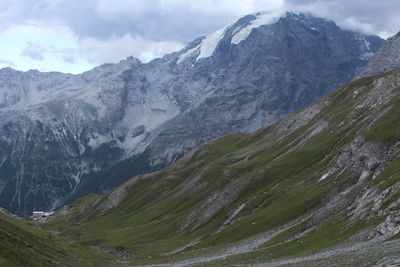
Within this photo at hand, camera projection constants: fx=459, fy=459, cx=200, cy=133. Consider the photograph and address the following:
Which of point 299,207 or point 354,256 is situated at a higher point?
point 354,256

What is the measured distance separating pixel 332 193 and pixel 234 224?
88.2ft

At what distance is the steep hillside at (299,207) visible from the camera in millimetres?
59750

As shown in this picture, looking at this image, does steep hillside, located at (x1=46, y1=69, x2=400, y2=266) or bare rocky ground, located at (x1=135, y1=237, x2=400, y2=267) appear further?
steep hillside, located at (x1=46, y1=69, x2=400, y2=266)

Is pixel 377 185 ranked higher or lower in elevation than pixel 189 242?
higher

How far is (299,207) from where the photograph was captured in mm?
95625

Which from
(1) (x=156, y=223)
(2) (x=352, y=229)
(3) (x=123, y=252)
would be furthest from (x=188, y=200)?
(2) (x=352, y=229)

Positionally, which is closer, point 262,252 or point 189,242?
point 262,252

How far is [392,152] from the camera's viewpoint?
96.4 m

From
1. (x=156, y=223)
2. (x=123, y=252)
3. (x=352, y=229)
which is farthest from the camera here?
(x=156, y=223)

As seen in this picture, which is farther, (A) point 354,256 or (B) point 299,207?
(B) point 299,207

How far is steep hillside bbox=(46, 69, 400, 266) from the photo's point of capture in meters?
59.8

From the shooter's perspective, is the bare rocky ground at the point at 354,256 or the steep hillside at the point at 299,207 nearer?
the bare rocky ground at the point at 354,256

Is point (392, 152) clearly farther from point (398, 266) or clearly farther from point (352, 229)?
point (398, 266)

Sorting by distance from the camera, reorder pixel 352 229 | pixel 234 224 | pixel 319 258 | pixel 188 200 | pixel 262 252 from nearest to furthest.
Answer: pixel 319 258
pixel 352 229
pixel 262 252
pixel 234 224
pixel 188 200
